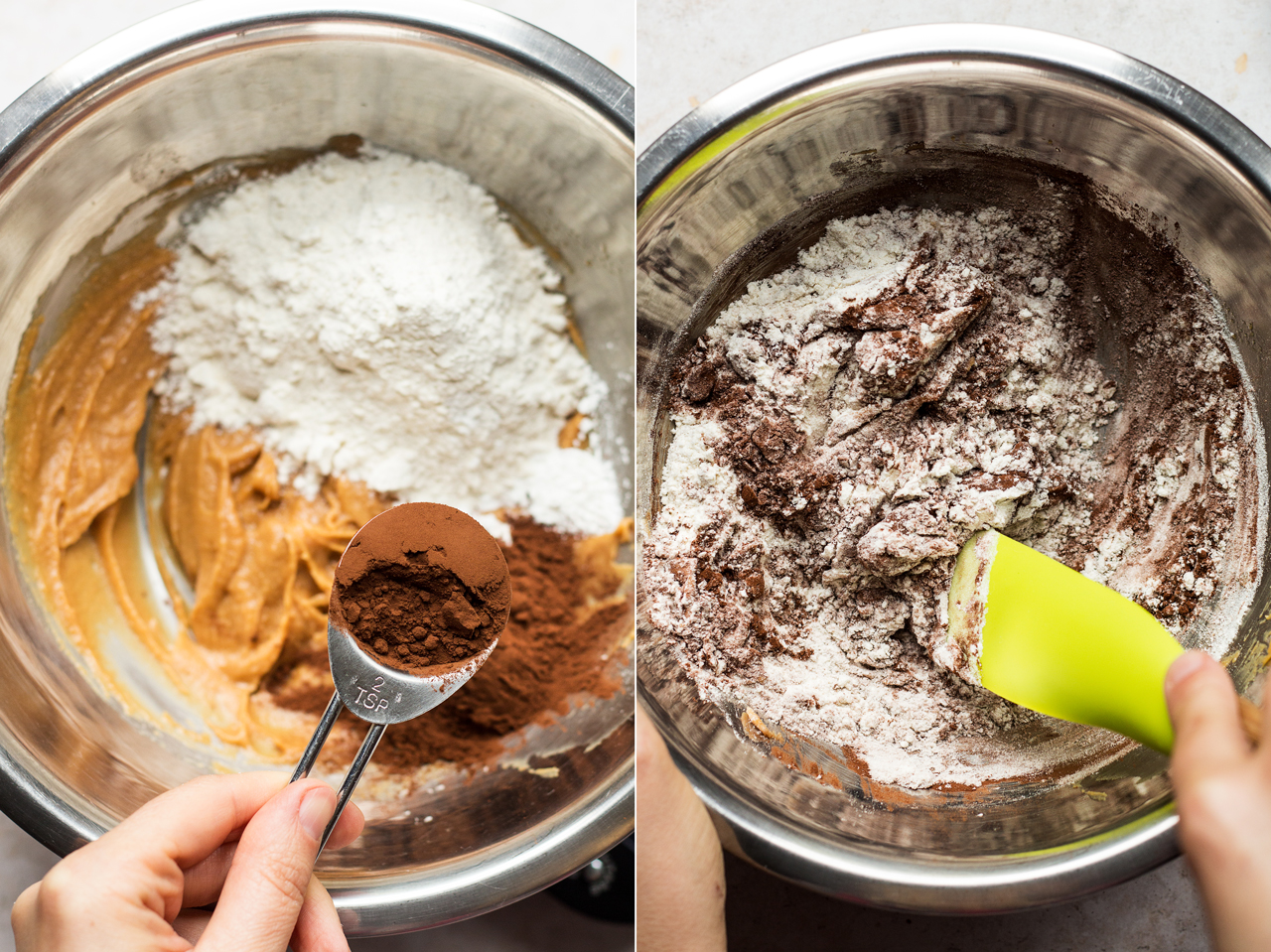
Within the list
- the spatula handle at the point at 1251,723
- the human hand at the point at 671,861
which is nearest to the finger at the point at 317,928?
the human hand at the point at 671,861

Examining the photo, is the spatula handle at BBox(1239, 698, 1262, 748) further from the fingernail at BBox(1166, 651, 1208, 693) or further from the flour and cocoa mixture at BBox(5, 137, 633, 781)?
the flour and cocoa mixture at BBox(5, 137, 633, 781)

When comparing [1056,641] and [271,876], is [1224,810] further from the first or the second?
[271,876]

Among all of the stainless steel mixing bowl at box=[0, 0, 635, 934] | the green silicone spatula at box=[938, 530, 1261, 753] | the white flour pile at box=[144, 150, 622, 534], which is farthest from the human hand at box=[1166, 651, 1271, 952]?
the white flour pile at box=[144, 150, 622, 534]

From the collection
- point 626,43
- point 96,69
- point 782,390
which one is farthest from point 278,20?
point 782,390

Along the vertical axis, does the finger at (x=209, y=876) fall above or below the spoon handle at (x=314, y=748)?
below

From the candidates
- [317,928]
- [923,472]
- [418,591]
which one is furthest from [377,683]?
[923,472]

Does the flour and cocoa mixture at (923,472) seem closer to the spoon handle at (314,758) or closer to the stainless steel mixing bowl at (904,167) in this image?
the stainless steel mixing bowl at (904,167)

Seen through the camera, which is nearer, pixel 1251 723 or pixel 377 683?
pixel 1251 723

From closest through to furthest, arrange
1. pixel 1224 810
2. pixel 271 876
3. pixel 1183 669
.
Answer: pixel 1224 810
pixel 1183 669
pixel 271 876
